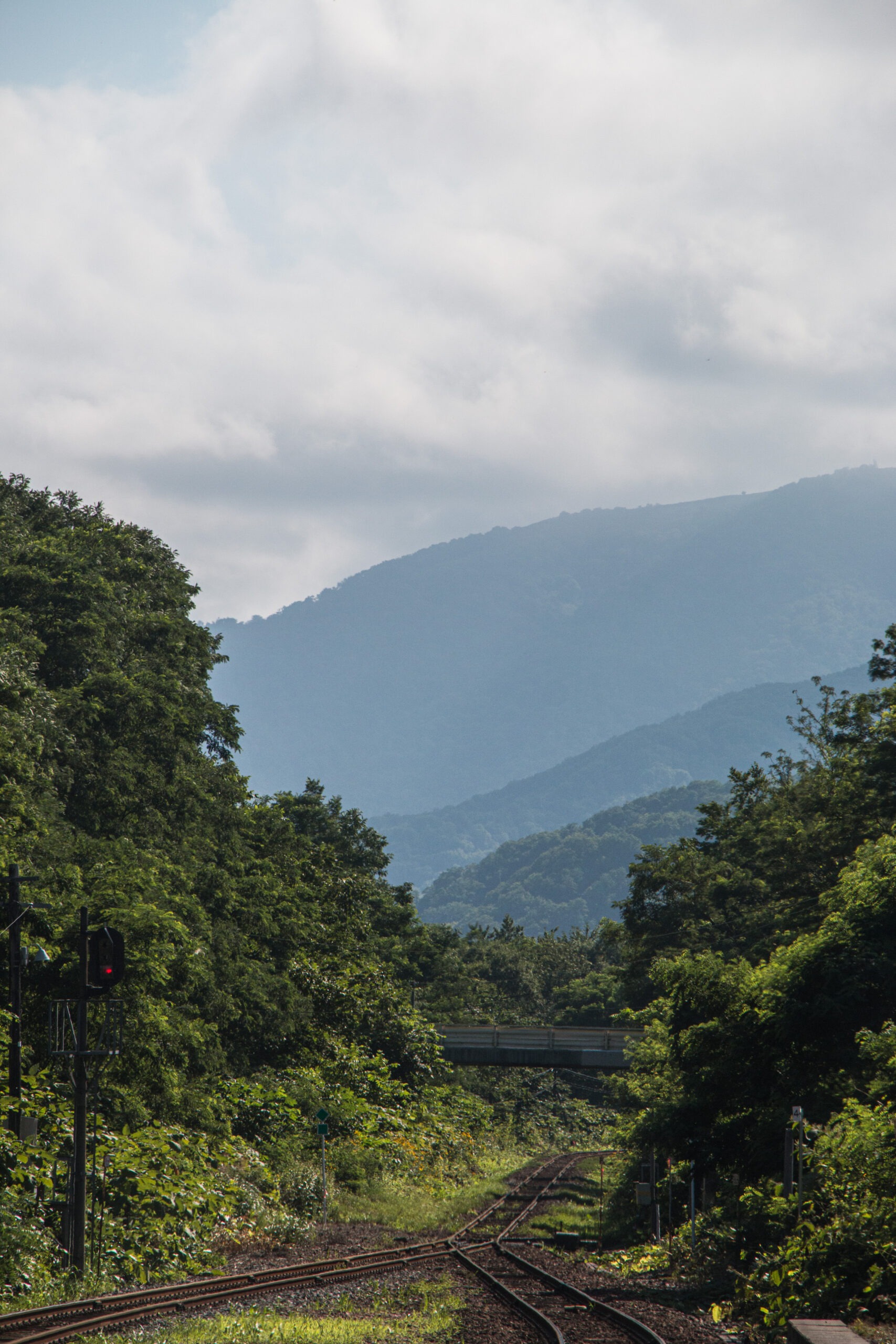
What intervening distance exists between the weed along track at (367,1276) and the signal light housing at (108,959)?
5.63 meters

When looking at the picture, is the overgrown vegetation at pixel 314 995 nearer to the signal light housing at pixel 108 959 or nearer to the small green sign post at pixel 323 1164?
the small green sign post at pixel 323 1164

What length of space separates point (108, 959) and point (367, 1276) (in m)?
8.42

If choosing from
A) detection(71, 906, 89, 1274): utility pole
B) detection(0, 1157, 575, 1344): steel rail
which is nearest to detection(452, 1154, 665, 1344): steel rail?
detection(0, 1157, 575, 1344): steel rail

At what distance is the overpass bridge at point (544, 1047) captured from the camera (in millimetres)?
62875

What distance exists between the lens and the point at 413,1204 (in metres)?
40.2

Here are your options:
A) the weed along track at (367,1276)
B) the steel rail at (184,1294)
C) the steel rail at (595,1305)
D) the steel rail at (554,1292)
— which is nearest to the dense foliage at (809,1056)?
the steel rail at (595,1305)

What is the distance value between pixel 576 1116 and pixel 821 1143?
80.4 metres

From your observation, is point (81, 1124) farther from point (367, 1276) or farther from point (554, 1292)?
point (554, 1292)

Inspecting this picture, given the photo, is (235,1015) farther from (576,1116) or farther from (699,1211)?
(576,1116)

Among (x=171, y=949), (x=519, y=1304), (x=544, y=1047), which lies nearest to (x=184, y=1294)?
(x=519, y=1304)

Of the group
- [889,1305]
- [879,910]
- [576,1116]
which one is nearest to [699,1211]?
[879,910]

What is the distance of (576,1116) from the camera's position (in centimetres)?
9619

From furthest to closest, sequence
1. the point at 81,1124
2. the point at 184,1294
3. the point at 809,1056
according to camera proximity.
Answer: the point at 809,1056, the point at 81,1124, the point at 184,1294

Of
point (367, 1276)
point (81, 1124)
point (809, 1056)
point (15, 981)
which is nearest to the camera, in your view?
point (81, 1124)
